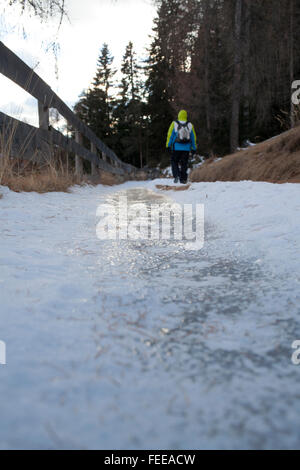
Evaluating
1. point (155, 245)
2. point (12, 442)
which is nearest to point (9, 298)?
point (12, 442)

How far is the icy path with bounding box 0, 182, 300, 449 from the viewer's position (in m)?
0.42

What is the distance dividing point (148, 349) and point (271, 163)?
13.7ft

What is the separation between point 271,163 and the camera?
165 inches

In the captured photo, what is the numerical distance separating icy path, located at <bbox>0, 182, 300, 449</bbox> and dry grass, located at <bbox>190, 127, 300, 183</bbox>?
284cm

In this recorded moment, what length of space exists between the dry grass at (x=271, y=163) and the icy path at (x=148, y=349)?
284 centimetres

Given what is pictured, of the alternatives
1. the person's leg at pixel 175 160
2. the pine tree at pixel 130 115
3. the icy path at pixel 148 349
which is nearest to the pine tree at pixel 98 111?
the pine tree at pixel 130 115

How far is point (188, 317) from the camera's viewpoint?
0.75 m

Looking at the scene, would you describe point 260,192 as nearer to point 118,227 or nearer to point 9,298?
point 118,227

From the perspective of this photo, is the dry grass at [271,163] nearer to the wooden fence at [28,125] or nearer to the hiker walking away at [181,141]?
the hiker walking away at [181,141]

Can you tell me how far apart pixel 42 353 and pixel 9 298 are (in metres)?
0.30

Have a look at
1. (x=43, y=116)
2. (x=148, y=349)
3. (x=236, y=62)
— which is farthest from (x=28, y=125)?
(x=236, y=62)

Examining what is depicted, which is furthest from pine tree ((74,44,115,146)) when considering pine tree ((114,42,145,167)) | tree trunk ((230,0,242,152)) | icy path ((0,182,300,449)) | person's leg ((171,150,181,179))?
icy path ((0,182,300,449))

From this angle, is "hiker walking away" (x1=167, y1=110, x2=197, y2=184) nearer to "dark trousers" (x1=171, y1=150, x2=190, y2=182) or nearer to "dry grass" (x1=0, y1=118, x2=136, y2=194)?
"dark trousers" (x1=171, y1=150, x2=190, y2=182)

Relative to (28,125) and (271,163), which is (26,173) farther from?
(271,163)
